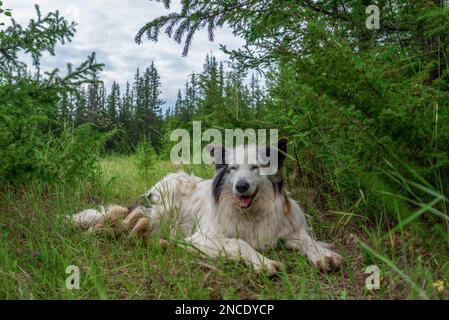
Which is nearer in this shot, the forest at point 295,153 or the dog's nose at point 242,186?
the forest at point 295,153

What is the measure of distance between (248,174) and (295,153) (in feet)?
3.73

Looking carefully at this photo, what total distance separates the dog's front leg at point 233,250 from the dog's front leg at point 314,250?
335 mm

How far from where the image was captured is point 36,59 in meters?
4.24

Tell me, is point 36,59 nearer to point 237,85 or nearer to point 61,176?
point 61,176

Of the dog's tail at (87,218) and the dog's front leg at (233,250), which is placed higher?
the dog's tail at (87,218)

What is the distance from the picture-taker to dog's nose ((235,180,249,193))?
11.9 ft

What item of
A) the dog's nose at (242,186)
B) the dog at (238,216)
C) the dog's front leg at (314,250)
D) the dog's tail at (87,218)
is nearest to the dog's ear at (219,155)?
the dog at (238,216)

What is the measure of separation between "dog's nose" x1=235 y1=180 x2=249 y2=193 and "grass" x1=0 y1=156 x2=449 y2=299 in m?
0.60

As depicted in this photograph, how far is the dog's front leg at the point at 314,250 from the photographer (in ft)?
10.1
